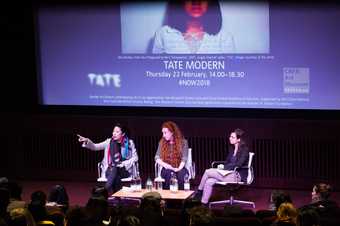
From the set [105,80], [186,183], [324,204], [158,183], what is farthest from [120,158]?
[324,204]

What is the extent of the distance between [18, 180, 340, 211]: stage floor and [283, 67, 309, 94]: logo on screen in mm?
1344

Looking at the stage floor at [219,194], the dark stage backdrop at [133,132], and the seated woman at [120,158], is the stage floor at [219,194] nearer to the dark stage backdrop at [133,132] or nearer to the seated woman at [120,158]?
the dark stage backdrop at [133,132]

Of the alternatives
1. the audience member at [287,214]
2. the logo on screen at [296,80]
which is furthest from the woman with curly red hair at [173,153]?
the audience member at [287,214]

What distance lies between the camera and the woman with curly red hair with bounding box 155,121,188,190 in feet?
29.8

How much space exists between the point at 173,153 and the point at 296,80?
199 centimetres

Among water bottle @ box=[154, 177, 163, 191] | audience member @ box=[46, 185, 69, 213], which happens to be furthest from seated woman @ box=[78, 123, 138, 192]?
audience member @ box=[46, 185, 69, 213]

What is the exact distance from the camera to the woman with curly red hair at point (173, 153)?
29.8 ft

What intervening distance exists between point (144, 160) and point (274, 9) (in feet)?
9.20

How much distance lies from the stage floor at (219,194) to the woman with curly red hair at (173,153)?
0.74 metres

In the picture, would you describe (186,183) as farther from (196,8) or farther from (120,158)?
(196,8)

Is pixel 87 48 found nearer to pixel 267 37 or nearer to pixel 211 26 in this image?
pixel 211 26

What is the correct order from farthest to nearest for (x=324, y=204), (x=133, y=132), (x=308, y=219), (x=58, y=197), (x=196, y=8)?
(x=133, y=132) < (x=196, y=8) < (x=58, y=197) < (x=324, y=204) < (x=308, y=219)

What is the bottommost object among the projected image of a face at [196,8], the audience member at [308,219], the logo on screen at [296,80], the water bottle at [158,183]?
the water bottle at [158,183]

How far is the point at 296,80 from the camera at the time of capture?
9844 millimetres
